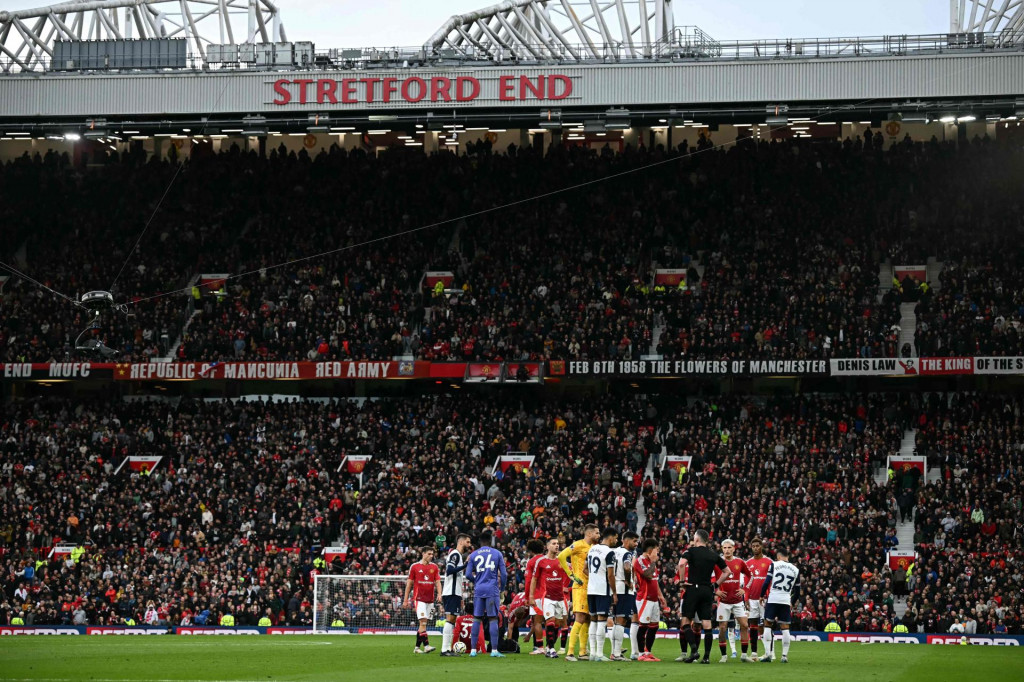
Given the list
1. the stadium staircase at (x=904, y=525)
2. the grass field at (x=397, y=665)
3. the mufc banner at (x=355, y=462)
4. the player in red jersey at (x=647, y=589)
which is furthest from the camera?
the mufc banner at (x=355, y=462)

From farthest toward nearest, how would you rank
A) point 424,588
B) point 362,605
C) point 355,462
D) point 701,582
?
point 355,462 → point 362,605 → point 424,588 → point 701,582

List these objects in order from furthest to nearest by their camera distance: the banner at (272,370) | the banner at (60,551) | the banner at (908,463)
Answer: the banner at (272,370) < the banner at (908,463) < the banner at (60,551)

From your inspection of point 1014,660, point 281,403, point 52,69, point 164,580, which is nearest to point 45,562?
point 164,580

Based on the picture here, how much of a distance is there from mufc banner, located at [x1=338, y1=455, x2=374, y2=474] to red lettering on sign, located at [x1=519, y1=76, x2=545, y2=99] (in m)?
12.7

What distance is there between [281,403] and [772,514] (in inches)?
697

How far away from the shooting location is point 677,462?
4234cm

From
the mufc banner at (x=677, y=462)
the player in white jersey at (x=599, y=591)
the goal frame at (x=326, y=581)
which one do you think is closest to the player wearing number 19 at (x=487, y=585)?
the player in white jersey at (x=599, y=591)

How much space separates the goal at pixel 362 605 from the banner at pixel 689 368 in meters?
→ 11.6

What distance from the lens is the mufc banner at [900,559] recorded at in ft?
122

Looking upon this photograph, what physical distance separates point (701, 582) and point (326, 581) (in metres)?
17.6

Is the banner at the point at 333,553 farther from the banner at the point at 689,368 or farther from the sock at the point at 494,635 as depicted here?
the sock at the point at 494,635

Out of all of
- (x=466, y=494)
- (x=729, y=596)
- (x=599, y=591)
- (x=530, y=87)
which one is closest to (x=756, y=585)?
(x=729, y=596)

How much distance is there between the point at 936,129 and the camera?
171 feet

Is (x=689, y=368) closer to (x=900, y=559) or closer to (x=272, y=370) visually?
(x=900, y=559)
